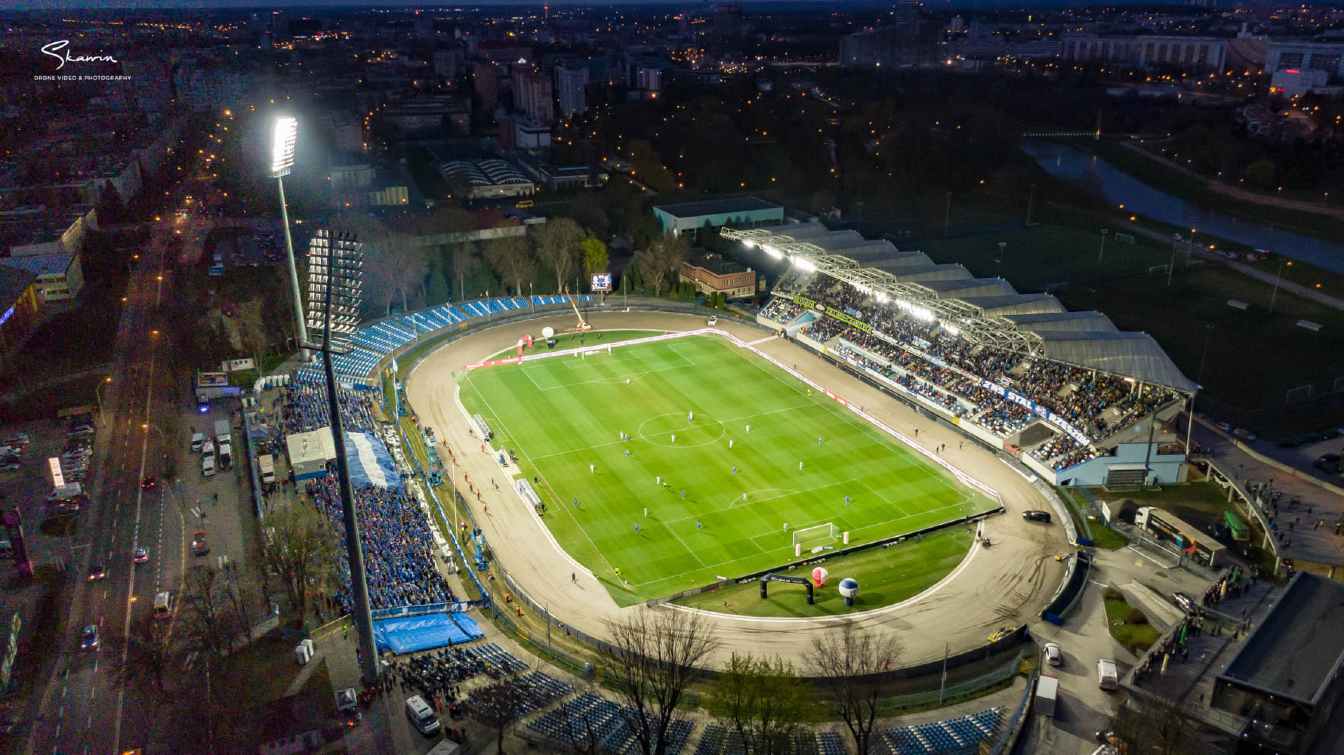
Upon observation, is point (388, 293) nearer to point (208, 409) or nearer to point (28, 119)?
point (208, 409)

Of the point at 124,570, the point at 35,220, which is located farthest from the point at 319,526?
the point at 35,220

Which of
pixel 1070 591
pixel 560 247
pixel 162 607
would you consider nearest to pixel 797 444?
pixel 1070 591

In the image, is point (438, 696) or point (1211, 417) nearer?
point (438, 696)

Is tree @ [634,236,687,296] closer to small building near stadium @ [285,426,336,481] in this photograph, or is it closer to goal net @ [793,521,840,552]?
small building near stadium @ [285,426,336,481]

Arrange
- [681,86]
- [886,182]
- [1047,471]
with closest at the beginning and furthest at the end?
[1047,471], [886,182], [681,86]

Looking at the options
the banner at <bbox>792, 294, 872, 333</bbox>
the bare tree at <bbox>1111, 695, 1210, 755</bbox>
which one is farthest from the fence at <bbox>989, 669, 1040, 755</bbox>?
the banner at <bbox>792, 294, 872, 333</bbox>

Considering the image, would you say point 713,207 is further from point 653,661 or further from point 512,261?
point 653,661

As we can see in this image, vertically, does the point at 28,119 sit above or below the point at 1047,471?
A: above

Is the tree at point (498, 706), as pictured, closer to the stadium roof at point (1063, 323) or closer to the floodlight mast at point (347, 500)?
the floodlight mast at point (347, 500)

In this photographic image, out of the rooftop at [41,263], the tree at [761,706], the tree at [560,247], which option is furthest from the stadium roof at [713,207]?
the tree at [761,706]
